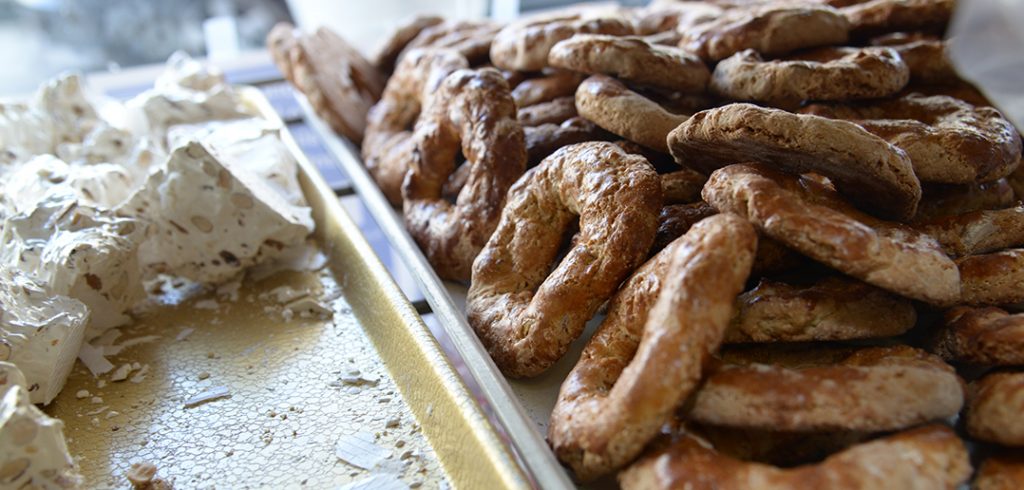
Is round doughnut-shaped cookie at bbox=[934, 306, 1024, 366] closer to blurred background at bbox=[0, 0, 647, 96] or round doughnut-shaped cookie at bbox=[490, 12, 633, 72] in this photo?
round doughnut-shaped cookie at bbox=[490, 12, 633, 72]

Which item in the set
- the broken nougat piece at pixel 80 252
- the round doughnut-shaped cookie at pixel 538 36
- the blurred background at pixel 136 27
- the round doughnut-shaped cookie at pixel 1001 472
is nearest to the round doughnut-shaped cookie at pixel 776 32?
the round doughnut-shaped cookie at pixel 538 36

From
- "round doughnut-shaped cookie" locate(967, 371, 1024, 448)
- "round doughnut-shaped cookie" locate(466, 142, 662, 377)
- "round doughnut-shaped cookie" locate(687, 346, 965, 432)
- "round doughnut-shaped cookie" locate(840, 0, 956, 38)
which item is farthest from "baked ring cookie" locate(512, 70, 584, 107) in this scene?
"round doughnut-shaped cookie" locate(967, 371, 1024, 448)

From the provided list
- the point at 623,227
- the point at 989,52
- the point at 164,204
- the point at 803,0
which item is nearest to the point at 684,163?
the point at 623,227

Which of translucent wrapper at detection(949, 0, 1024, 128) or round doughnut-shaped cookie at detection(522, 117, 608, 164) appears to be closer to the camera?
translucent wrapper at detection(949, 0, 1024, 128)

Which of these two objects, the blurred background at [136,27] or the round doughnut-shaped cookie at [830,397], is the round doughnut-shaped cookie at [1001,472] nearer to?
the round doughnut-shaped cookie at [830,397]

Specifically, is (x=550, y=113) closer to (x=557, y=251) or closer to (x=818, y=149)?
(x=557, y=251)

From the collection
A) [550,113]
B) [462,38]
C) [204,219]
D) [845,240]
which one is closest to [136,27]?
[462,38]
